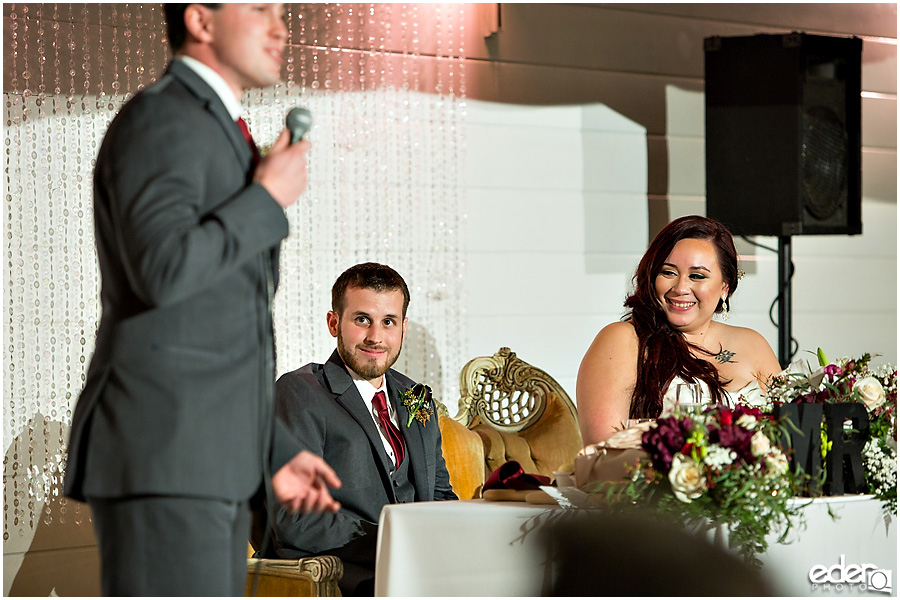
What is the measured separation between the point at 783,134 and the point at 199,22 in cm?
343

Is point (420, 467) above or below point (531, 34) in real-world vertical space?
below

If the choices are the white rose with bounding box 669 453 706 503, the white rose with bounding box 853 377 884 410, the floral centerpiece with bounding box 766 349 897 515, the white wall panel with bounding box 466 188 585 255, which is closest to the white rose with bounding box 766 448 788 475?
the white rose with bounding box 669 453 706 503

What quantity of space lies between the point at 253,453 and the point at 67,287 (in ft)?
8.58

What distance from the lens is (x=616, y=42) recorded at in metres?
4.75

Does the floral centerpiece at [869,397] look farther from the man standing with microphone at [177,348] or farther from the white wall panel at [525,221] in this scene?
the white wall panel at [525,221]

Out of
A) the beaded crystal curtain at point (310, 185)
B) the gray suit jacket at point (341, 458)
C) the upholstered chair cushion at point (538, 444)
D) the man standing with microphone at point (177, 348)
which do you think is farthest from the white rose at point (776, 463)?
the beaded crystal curtain at point (310, 185)

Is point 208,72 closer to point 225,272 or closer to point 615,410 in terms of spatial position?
point 225,272

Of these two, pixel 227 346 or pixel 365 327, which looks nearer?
pixel 227 346

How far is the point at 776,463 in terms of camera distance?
1.96m

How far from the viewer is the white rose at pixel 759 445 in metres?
1.95

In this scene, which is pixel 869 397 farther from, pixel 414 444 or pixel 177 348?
pixel 177 348

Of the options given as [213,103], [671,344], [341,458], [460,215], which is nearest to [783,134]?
[460,215]

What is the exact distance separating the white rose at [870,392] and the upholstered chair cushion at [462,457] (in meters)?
1.59

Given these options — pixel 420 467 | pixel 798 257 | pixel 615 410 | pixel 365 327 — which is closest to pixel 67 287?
pixel 365 327
